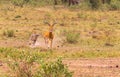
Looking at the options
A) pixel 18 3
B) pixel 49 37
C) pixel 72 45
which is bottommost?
pixel 18 3

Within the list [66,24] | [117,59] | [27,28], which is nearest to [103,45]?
[117,59]

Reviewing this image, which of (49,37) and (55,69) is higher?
(55,69)

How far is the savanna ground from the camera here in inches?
424

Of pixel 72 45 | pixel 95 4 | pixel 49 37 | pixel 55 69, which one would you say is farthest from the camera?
pixel 95 4

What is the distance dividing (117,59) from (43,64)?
4803mm

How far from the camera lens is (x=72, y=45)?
1638cm

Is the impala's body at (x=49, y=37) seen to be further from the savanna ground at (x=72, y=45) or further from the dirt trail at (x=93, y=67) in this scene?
the dirt trail at (x=93, y=67)

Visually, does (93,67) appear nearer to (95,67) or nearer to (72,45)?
(95,67)

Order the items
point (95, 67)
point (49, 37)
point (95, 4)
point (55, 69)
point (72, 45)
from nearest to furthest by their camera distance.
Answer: point (55, 69)
point (95, 67)
point (49, 37)
point (72, 45)
point (95, 4)

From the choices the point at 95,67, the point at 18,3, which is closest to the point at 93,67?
the point at 95,67

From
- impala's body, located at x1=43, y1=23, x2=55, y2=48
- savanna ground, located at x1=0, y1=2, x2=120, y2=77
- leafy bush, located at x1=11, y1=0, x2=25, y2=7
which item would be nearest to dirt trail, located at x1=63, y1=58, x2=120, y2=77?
savanna ground, located at x1=0, y1=2, x2=120, y2=77

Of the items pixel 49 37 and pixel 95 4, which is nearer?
pixel 49 37

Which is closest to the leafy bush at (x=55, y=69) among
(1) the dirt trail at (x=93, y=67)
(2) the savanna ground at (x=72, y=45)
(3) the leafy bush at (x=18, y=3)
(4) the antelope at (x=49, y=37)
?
(2) the savanna ground at (x=72, y=45)

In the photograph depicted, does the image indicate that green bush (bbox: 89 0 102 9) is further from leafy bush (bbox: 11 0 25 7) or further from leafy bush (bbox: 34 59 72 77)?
leafy bush (bbox: 34 59 72 77)
